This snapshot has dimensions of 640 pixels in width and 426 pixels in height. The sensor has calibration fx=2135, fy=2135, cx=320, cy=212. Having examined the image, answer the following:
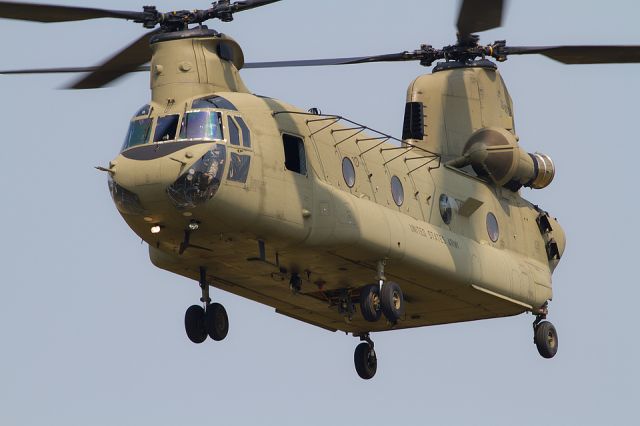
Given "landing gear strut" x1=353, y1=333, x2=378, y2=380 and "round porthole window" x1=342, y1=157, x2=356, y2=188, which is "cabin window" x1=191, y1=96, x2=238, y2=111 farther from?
"landing gear strut" x1=353, y1=333, x2=378, y2=380

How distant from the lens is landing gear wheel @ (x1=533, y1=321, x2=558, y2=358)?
53000 millimetres

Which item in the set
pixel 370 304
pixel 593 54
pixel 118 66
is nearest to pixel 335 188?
pixel 370 304

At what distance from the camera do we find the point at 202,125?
4388cm

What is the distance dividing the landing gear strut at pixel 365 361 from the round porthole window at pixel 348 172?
22.0 feet

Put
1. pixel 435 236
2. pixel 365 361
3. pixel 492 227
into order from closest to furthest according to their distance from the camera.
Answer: pixel 435 236 < pixel 492 227 < pixel 365 361

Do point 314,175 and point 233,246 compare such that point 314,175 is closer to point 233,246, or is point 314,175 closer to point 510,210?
point 233,246

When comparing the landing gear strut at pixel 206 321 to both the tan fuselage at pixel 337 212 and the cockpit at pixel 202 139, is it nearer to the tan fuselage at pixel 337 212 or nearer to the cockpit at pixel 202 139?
the tan fuselage at pixel 337 212

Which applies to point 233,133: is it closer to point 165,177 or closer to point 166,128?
point 166,128

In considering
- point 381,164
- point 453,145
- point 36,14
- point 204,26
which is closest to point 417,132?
point 453,145

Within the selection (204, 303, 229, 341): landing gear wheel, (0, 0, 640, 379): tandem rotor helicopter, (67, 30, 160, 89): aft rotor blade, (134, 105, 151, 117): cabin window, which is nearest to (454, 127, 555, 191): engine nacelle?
(0, 0, 640, 379): tandem rotor helicopter

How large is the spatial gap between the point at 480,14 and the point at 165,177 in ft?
27.7

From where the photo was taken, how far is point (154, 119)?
4438 centimetres

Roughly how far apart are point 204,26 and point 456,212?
328 inches

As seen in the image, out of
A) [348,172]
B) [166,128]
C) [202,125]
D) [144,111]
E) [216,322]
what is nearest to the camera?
[202,125]
